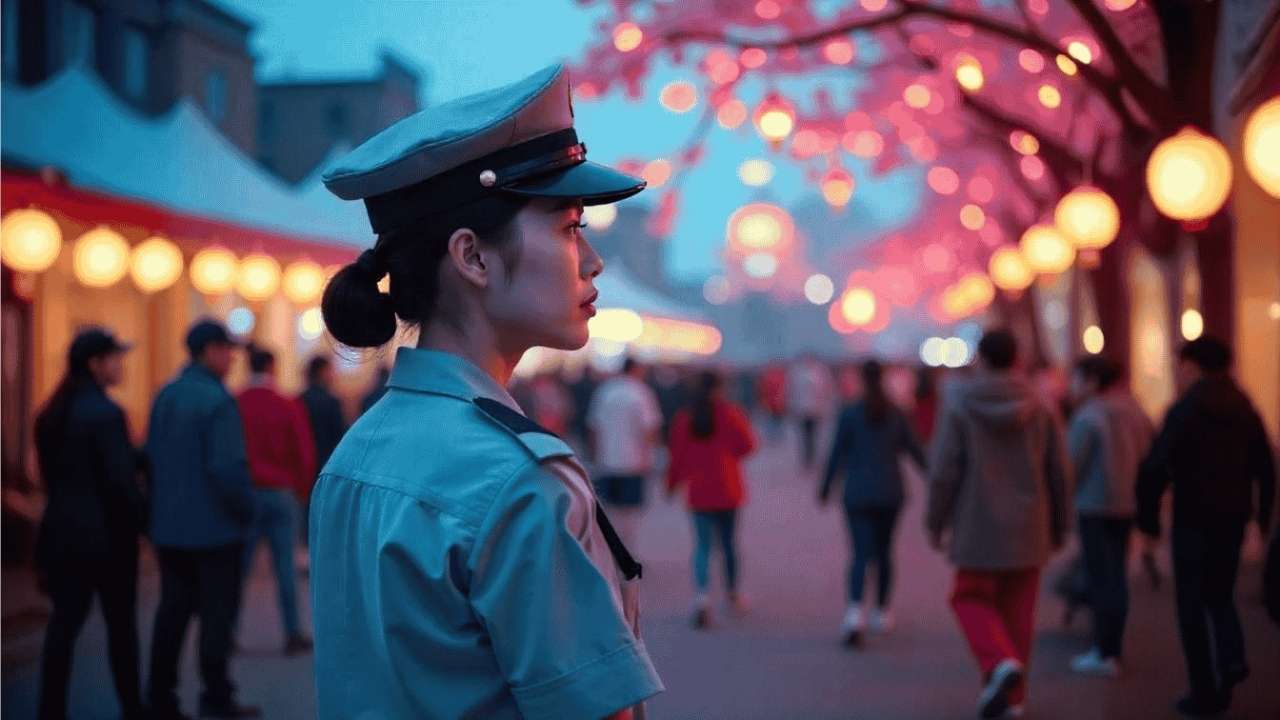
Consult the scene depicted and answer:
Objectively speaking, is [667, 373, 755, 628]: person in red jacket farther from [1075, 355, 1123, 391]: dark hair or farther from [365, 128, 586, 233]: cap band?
[365, 128, 586, 233]: cap band

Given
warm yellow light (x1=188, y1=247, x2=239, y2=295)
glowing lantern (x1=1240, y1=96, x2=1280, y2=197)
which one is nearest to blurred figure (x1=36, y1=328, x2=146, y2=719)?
glowing lantern (x1=1240, y1=96, x2=1280, y2=197)

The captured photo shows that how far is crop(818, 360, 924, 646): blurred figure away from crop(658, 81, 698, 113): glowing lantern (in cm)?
525

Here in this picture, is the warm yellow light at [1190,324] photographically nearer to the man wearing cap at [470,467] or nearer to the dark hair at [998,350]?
the dark hair at [998,350]

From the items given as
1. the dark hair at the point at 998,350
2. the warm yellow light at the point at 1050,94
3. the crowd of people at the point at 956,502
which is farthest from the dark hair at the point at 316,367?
the warm yellow light at the point at 1050,94

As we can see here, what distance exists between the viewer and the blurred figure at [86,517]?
6.20 m

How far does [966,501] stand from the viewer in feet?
23.4

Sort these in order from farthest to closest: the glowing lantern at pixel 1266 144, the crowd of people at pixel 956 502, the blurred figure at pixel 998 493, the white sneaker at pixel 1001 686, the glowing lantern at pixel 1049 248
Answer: the glowing lantern at pixel 1049 248, the blurred figure at pixel 998 493, the white sneaker at pixel 1001 686, the crowd of people at pixel 956 502, the glowing lantern at pixel 1266 144

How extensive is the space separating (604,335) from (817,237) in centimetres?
8676

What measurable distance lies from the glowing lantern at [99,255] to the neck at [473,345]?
10981mm

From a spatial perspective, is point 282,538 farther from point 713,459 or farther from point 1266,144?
point 1266,144

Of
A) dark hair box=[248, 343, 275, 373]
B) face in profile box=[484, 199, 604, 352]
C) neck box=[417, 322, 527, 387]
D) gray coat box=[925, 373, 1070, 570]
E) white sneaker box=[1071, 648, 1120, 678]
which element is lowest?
white sneaker box=[1071, 648, 1120, 678]

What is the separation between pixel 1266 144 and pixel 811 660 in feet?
13.4

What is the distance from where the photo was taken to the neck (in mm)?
1812

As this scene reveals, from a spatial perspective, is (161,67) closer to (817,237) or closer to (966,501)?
(966,501)
